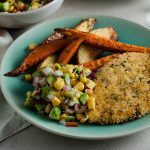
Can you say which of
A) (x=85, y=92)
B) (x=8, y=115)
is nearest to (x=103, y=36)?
(x=85, y=92)

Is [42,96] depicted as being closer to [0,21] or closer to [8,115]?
[8,115]

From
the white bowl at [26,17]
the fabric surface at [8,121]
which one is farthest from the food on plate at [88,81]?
the white bowl at [26,17]

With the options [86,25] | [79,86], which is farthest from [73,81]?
[86,25]

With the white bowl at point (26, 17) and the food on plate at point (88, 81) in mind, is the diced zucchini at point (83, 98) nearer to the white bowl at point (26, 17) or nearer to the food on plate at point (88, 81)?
the food on plate at point (88, 81)

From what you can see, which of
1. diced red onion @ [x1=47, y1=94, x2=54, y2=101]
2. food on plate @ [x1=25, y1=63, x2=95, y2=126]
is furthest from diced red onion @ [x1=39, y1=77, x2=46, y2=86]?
diced red onion @ [x1=47, y1=94, x2=54, y2=101]

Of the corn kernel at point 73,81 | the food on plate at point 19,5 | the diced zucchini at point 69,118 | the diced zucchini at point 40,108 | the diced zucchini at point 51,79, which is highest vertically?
the food on plate at point 19,5
